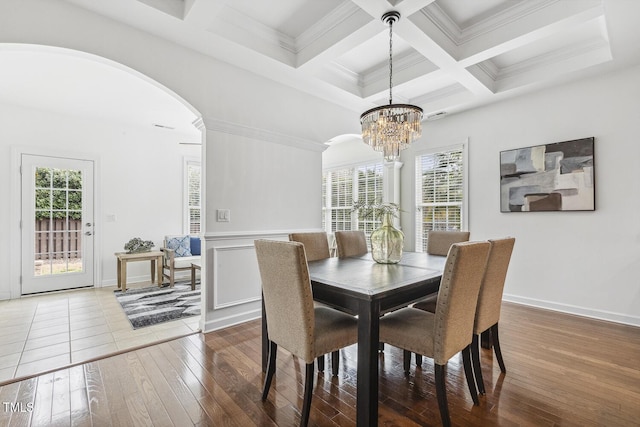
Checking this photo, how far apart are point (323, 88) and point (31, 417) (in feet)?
12.4

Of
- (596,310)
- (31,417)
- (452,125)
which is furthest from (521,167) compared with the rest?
(31,417)

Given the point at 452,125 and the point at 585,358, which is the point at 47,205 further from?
the point at 585,358

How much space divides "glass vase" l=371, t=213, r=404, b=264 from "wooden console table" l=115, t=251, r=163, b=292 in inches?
157

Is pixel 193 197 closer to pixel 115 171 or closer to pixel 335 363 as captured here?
pixel 115 171

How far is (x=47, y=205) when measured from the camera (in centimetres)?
456

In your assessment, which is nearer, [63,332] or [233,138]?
[63,332]

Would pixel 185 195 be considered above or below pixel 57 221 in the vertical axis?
above

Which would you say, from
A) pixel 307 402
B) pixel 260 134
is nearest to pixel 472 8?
pixel 260 134

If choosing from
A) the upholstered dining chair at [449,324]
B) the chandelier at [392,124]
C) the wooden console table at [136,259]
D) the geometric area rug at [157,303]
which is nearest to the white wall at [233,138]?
the geometric area rug at [157,303]

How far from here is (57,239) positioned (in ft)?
15.1

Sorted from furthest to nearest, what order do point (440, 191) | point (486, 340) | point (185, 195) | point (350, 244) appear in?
1. point (185, 195)
2. point (440, 191)
3. point (350, 244)
4. point (486, 340)

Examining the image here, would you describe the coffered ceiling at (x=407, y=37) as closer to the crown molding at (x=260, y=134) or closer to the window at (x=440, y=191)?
the crown molding at (x=260, y=134)

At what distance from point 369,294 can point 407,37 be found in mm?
2292


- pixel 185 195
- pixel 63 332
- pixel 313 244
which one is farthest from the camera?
pixel 185 195
